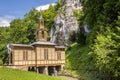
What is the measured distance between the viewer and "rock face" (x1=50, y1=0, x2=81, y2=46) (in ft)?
165

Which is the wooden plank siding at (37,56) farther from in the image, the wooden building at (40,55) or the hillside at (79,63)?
the hillside at (79,63)

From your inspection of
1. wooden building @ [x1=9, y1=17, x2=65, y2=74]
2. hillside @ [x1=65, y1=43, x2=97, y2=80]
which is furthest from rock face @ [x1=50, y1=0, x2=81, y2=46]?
wooden building @ [x1=9, y1=17, x2=65, y2=74]

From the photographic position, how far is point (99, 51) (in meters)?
25.5

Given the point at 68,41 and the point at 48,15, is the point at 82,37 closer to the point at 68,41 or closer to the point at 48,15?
the point at 68,41

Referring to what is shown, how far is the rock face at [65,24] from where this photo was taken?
165ft

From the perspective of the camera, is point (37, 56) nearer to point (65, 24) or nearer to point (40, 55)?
point (40, 55)

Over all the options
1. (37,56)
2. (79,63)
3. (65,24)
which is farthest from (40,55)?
(65,24)

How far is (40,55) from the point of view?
124 ft

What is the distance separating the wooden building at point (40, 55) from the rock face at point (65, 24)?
9391mm

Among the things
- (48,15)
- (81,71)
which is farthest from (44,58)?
(48,15)

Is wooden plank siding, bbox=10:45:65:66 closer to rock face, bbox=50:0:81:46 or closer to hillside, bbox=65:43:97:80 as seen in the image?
hillside, bbox=65:43:97:80

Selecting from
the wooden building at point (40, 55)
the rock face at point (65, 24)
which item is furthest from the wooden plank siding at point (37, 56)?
the rock face at point (65, 24)

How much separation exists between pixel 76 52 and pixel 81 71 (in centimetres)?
703

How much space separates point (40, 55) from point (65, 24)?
1536cm
